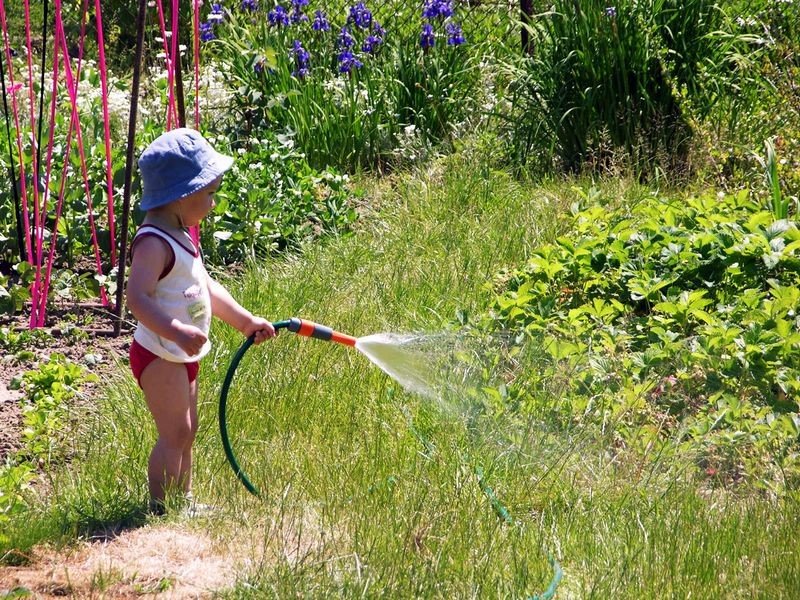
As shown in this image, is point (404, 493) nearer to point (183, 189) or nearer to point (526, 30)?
point (183, 189)

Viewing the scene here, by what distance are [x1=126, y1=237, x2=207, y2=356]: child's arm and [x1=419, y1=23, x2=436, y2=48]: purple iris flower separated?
173 inches

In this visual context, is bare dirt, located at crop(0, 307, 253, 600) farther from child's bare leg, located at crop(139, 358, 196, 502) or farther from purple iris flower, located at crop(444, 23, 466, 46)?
purple iris flower, located at crop(444, 23, 466, 46)

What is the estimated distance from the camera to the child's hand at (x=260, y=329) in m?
3.32

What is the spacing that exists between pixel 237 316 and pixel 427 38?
Answer: 424cm

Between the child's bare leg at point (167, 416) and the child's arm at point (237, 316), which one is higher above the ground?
the child's arm at point (237, 316)

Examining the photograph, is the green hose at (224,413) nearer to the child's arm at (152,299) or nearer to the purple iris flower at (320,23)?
the child's arm at (152,299)

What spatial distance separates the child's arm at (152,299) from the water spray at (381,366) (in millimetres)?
236

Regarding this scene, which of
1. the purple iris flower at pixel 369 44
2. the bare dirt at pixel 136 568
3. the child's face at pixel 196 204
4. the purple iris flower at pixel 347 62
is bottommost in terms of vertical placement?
the bare dirt at pixel 136 568

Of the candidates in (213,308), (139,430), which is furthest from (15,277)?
(213,308)

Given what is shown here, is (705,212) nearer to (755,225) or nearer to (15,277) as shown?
(755,225)

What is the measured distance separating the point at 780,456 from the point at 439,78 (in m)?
4.32

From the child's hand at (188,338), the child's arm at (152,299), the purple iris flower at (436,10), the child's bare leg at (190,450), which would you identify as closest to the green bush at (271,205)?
the purple iris flower at (436,10)

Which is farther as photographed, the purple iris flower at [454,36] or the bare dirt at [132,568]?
the purple iris flower at [454,36]

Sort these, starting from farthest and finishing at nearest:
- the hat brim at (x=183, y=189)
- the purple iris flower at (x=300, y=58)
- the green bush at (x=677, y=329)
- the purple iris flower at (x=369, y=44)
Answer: the purple iris flower at (x=369, y=44), the purple iris flower at (x=300, y=58), the green bush at (x=677, y=329), the hat brim at (x=183, y=189)
